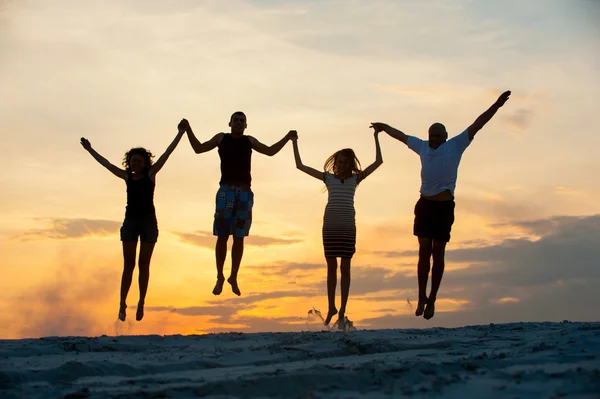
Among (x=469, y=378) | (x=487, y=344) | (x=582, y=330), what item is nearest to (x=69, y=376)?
(x=469, y=378)

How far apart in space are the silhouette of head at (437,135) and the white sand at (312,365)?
8.32 ft

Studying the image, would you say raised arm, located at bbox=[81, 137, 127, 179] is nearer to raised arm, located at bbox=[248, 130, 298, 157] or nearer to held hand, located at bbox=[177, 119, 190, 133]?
held hand, located at bbox=[177, 119, 190, 133]

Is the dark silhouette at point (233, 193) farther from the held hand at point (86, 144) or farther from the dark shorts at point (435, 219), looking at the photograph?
the dark shorts at point (435, 219)

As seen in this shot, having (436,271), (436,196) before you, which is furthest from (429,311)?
(436,196)

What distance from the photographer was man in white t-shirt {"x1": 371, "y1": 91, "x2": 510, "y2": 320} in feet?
33.2

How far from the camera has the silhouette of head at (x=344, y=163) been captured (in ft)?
34.8

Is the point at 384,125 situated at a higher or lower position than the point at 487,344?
higher

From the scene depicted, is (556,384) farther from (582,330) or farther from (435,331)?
(435,331)

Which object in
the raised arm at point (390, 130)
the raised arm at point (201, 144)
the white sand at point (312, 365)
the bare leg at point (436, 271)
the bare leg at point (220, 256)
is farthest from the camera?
the raised arm at point (201, 144)

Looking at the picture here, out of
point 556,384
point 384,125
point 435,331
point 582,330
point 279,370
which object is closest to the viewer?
point 556,384

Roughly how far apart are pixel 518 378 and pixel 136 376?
3329 mm

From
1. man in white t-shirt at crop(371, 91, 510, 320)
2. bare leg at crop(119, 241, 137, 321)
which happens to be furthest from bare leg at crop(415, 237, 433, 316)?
bare leg at crop(119, 241, 137, 321)

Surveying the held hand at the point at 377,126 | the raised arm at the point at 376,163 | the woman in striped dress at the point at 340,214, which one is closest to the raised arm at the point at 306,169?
the woman in striped dress at the point at 340,214

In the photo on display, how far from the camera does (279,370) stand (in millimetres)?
6656
